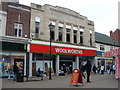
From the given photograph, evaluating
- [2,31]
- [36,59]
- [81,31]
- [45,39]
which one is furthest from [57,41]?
[2,31]

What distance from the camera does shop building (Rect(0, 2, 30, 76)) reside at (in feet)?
67.8

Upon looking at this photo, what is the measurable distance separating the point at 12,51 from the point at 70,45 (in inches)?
393

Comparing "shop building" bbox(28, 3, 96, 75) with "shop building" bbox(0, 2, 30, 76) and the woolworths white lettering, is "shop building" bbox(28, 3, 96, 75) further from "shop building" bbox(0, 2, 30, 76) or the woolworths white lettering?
"shop building" bbox(0, 2, 30, 76)

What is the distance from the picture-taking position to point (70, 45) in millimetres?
27844

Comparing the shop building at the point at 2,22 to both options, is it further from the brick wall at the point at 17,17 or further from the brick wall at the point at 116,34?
the brick wall at the point at 116,34

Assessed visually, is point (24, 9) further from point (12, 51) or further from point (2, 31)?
point (12, 51)

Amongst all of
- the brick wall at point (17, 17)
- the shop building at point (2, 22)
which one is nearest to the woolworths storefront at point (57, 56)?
the brick wall at point (17, 17)

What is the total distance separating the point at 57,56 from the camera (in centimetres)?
2617

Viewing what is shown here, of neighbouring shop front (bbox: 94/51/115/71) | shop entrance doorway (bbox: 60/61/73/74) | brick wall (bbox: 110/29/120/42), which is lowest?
shop entrance doorway (bbox: 60/61/73/74)

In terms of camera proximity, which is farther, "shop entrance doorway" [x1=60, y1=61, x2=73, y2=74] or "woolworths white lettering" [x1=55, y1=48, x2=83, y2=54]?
"shop entrance doorway" [x1=60, y1=61, x2=73, y2=74]

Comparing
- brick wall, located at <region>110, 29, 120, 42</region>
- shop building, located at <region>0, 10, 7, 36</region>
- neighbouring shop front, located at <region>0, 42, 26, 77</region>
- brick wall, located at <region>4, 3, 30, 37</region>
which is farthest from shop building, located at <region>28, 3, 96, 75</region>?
brick wall, located at <region>110, 29, 120, 42</region>

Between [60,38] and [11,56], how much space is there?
8.97m

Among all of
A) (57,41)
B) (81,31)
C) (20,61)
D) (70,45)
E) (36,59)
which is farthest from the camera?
(81,31)

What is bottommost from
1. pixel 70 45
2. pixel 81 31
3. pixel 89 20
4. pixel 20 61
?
pixel 20 61
